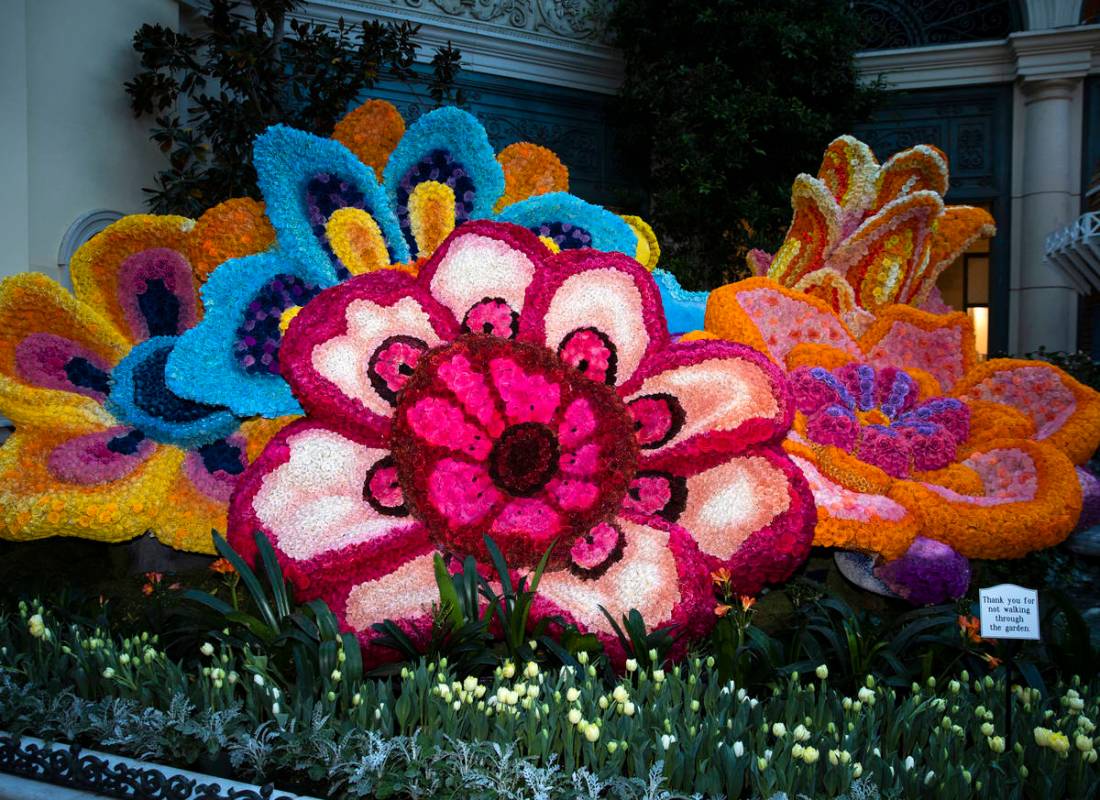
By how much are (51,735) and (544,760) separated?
4.58 feet

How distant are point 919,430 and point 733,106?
592 cm

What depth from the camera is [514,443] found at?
3076mm

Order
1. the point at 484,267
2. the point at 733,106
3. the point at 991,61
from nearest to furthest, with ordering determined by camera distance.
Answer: the point at 484,267 → the point at 733,106 → the point at 991,61

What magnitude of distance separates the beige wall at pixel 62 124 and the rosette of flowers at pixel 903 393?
474 cm

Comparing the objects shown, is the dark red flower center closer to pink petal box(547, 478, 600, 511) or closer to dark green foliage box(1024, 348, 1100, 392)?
pink petal box(547, 478, 600, 511)

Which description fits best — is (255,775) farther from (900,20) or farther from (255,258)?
(900,20)

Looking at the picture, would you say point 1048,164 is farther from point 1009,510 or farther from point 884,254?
point 1009,510

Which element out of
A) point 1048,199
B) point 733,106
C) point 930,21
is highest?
point 930,21

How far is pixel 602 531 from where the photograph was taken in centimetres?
308

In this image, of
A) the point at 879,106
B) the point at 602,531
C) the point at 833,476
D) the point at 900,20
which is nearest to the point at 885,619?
the point at 833,476

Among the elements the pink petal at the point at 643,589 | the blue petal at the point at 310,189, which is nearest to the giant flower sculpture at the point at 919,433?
the pink petal at the point at 643,589

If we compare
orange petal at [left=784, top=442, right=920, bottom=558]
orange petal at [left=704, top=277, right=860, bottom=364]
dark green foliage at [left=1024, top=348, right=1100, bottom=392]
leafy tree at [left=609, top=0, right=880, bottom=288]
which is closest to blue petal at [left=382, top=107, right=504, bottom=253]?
orange petal at [left=704, top=277, right=860, bottom=364]

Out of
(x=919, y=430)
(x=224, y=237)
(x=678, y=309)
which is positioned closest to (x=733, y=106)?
(x=678, y=309)

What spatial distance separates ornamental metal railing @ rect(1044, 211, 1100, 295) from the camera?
6082 millimetres
